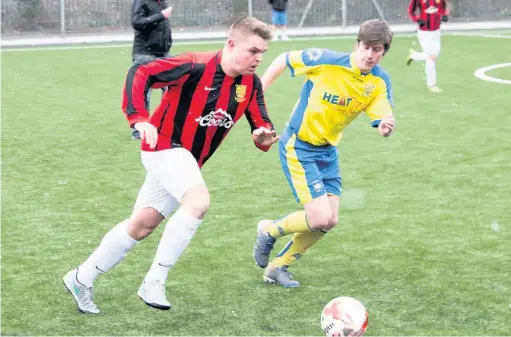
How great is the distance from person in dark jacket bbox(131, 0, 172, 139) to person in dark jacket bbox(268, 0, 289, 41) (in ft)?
42.5

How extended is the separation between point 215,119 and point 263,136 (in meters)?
0.37

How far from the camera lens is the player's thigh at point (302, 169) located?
Result: 249 inches

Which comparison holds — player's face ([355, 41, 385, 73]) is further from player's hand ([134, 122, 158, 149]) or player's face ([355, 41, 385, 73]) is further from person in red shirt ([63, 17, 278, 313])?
player's hand ([134, 122, 158, 149])

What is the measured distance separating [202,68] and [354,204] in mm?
3311

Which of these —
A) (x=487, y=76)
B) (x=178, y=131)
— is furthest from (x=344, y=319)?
(x=487, y=76)

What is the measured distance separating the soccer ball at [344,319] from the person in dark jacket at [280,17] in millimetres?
19579

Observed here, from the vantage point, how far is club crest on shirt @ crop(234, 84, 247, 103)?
5.82 meters

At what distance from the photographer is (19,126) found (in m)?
12.6

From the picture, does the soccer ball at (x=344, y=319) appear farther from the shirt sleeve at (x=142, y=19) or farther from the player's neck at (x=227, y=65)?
the shirt sleeve at (x=142, y=19)

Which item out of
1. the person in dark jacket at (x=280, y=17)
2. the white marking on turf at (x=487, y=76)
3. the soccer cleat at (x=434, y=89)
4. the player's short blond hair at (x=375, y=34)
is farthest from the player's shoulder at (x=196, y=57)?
the person in dark jacket at (x=280, y=17)

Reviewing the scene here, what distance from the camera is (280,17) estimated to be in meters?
24.5

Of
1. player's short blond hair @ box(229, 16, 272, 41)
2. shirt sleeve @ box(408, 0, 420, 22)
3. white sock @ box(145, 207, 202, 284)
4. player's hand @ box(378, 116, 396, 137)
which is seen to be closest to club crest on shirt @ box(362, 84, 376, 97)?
player's hand @ box(378, 116, 396, 137)

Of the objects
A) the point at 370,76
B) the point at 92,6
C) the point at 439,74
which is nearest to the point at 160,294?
the point at 370,76

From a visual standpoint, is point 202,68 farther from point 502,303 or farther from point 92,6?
point 92,6
